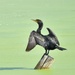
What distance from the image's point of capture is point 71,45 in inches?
221

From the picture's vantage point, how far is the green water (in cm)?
452

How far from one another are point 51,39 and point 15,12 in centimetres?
474

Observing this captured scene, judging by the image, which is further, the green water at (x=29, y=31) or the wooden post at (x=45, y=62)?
the green water at (x=29, y=31)

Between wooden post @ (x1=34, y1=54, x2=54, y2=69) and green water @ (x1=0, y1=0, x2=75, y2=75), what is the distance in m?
0.05

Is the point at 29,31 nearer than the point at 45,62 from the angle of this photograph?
No

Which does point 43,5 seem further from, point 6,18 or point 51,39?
point 51,39

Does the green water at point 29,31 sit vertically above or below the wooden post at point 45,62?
below

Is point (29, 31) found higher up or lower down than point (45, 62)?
lower down

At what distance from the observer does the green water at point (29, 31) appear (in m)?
4.52

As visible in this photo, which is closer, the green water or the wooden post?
the wooden post

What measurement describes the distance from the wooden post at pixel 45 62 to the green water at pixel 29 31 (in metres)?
0.05

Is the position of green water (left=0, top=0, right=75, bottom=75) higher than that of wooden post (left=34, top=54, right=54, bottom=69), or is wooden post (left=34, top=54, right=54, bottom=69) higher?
wooden post (left=34, top=54, right=54, bottom=69)

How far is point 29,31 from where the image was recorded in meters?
6.77

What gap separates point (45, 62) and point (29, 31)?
8.35ft
